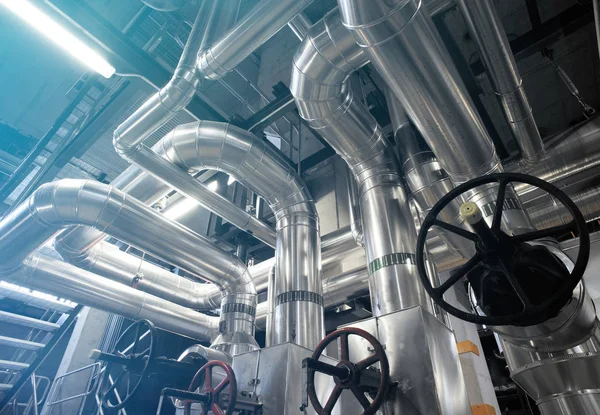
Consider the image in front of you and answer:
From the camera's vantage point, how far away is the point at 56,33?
6.05 feet

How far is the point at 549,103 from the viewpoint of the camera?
2.70 metres

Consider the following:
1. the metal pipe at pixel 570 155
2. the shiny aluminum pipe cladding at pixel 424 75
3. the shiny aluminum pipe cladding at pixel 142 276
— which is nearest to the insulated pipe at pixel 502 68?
the metal pipe at pixel 570 155

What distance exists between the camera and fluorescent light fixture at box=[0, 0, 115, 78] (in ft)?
5.54

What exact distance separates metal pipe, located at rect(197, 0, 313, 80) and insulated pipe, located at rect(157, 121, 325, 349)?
439 millimetres

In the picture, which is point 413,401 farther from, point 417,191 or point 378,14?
point 378,14

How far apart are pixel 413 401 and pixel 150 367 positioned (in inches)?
40.4

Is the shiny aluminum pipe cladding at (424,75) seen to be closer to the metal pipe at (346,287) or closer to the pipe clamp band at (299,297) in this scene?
the pipe clamp band at (299,297)

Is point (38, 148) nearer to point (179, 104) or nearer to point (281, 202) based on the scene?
point (179, 104)

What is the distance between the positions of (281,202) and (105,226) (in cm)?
114

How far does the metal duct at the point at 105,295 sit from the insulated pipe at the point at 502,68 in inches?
121

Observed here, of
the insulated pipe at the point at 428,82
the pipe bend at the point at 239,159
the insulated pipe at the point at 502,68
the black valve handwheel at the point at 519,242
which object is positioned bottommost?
the black valve handwheel at the point at 519,242

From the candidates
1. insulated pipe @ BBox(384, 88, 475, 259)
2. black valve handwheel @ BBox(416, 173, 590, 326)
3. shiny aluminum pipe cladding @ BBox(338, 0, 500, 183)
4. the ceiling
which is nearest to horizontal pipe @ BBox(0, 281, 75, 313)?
the ceiling

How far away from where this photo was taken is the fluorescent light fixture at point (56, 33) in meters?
1.69

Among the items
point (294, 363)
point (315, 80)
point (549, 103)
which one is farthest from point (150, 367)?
point (549, 103)
